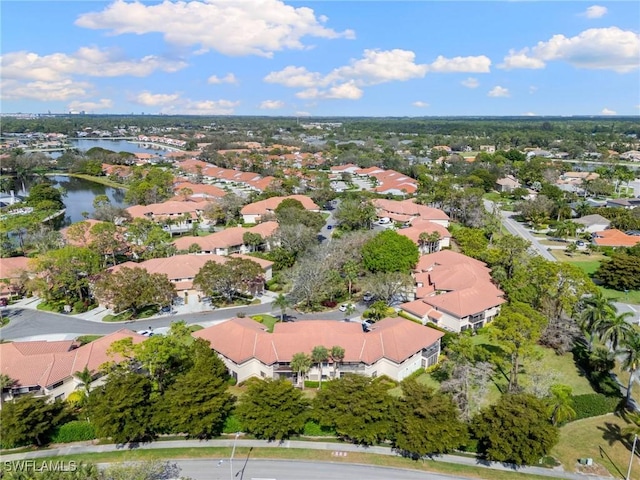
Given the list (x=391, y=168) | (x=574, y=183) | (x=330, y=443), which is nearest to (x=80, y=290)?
(x=330, y=443)

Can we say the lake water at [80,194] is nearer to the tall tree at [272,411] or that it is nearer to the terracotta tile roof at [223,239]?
the terracotta tile roof at [223,239]

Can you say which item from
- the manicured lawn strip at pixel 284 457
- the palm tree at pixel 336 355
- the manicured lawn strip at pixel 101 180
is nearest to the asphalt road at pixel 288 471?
the manicured lawn strip at pixel 284 457

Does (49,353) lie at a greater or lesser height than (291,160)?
lesser

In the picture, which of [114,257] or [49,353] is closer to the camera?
[49,353]

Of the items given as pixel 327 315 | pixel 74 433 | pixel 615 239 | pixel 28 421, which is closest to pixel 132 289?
pixel 74 433

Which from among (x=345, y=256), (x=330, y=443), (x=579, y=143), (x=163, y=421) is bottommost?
(x=330, y=443)

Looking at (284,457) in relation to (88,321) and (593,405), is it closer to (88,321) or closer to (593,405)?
(593,405)

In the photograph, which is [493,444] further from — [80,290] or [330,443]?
[80,290]
